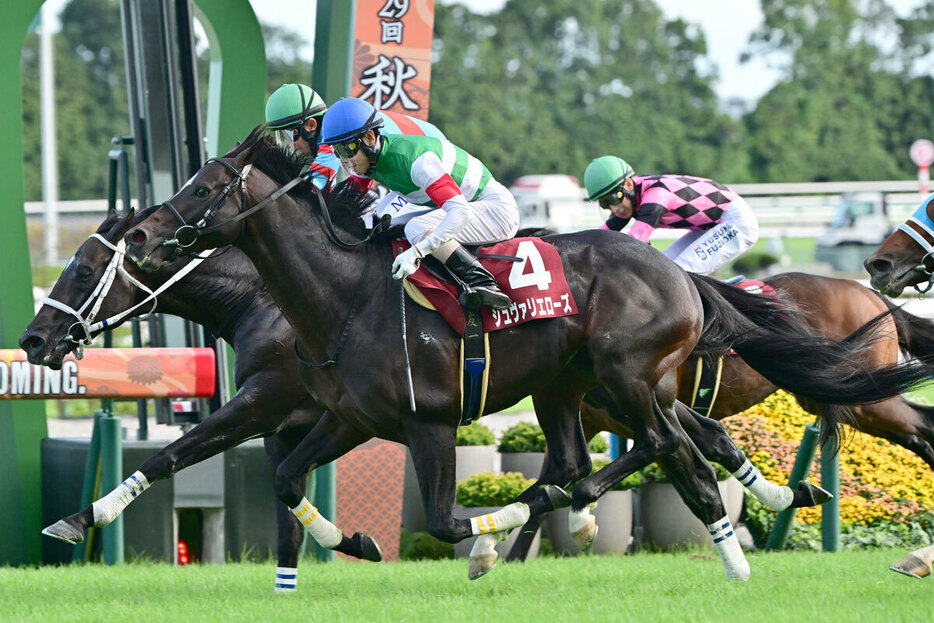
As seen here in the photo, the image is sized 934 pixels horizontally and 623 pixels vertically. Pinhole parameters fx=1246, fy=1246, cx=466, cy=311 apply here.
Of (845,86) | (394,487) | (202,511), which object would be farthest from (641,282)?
(845,86)

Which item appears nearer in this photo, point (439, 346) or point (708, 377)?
point (439, 346)

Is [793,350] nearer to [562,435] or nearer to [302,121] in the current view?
[562,435]

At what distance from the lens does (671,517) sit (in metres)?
7.48

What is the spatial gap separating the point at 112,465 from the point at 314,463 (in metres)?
1.71

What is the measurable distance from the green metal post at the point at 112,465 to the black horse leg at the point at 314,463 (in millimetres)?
1570

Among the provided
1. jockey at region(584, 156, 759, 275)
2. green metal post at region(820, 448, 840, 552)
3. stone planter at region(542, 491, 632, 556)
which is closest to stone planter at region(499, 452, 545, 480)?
stone planter at region(542, 491, 632, 556)

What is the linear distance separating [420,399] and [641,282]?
112 cm

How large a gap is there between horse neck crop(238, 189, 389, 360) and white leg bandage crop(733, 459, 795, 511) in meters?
2.12

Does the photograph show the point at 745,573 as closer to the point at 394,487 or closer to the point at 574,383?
the point at 574,383

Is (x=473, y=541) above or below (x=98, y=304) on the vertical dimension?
Answer: below

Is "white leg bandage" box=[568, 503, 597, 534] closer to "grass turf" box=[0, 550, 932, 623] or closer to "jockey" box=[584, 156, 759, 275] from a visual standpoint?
"grass turf" box=[0, 550, 932, 623]

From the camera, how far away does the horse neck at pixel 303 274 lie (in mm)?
5098

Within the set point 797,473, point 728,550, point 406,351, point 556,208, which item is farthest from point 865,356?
point 556,208

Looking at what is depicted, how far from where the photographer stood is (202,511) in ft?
24.5
